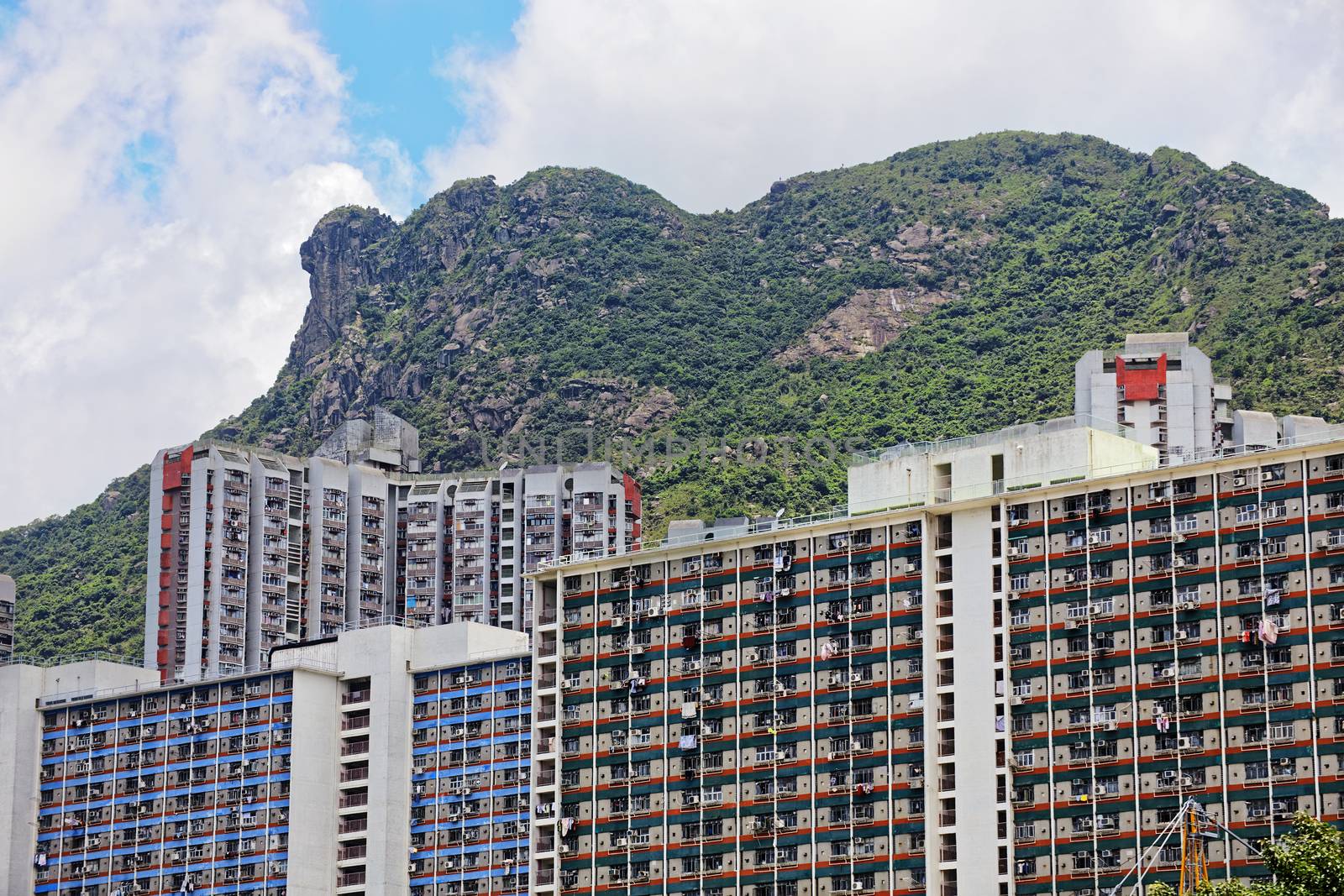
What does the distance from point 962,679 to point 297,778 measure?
48.5 metres

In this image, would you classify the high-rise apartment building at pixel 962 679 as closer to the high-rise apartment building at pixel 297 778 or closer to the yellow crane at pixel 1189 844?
the yellow crane at pixel 1189 844

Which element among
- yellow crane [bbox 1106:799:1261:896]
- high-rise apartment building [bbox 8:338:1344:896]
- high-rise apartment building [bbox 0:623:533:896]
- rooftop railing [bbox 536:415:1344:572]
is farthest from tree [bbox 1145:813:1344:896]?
high-rise apartment building [bbox 0:623:533:896]

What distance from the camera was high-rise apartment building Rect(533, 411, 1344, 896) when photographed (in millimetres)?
118812

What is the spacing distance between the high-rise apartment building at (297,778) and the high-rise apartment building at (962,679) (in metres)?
9.25

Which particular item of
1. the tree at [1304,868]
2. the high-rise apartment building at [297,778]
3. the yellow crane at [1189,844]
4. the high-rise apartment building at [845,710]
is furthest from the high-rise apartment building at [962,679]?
the tree at [1304,868]

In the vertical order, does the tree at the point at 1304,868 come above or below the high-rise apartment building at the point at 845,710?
below

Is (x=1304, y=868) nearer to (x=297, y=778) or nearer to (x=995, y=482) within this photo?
(x=995, y=482)

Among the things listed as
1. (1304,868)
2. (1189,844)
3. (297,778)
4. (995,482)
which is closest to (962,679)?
(995,482)

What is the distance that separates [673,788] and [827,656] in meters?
12.0

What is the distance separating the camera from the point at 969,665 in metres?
127

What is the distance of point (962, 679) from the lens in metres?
127

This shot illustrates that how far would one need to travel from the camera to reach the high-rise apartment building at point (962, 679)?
11881 cm

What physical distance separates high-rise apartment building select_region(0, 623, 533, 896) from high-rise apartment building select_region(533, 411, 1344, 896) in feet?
30.4

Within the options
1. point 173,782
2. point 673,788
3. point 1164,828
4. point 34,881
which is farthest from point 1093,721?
point 34,881
